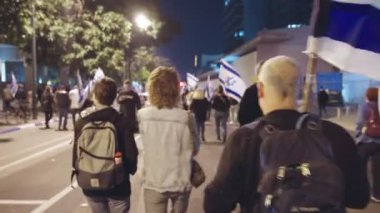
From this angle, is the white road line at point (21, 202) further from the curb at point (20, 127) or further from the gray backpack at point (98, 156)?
the curb at point (20, 127)

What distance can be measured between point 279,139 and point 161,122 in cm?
245

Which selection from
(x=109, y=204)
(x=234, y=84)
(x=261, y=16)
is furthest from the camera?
(x=261, y=16)

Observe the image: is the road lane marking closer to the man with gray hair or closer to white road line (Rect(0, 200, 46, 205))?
white road line (Rect(0, 200, 46, 205))

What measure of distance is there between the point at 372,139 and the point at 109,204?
17.3 feet

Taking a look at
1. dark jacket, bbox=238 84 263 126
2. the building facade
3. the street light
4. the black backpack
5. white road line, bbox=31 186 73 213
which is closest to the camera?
the black backpack

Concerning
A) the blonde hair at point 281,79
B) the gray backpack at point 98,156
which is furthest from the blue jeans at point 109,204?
the blonde hair at point 281,79

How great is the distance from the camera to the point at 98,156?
4988mm

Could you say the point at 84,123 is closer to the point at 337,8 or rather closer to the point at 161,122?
the point at 161,122

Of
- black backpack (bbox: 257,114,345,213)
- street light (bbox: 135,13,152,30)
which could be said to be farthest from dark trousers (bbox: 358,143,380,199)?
street light (bbox: 135,13,152,30)

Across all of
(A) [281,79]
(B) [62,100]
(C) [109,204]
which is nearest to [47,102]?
(B) [62,100]

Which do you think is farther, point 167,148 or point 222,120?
point 222,120

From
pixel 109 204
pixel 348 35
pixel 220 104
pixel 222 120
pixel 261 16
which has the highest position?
Result: pixel 261 16

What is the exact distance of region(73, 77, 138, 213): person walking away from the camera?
195 inches

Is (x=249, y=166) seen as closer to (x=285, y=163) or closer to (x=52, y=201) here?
(x=285, y=163)
